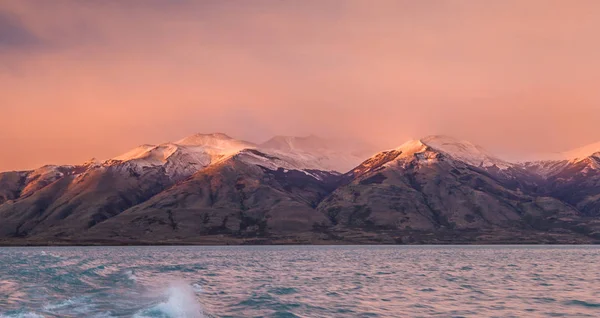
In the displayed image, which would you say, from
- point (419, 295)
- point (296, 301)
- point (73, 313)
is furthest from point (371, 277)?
point (73, 313)

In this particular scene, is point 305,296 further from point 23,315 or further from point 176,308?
point 23,315

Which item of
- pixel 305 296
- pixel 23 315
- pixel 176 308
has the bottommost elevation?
pixel 23 315

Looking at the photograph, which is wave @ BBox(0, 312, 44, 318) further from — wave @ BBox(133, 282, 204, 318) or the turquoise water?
wave @ BBox(133, 282, 204, 318)

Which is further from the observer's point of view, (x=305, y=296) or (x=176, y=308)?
(x=305, y=296)

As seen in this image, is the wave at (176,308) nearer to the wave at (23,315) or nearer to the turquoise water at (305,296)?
the turquoise water at (305,296)

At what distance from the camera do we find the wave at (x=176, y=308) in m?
57.8

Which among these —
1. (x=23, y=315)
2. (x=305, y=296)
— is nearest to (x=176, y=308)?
(x=23, y=315)

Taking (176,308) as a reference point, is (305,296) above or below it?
above

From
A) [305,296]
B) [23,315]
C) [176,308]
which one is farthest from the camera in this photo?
[305,296]

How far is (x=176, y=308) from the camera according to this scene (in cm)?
6056

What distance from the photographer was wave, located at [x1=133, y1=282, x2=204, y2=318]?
57.8m

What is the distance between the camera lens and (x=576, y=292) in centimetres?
7606

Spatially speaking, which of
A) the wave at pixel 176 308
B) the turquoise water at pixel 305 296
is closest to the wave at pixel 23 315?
the turquoise water at pixel 305 296

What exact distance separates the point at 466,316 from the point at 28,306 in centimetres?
3953
